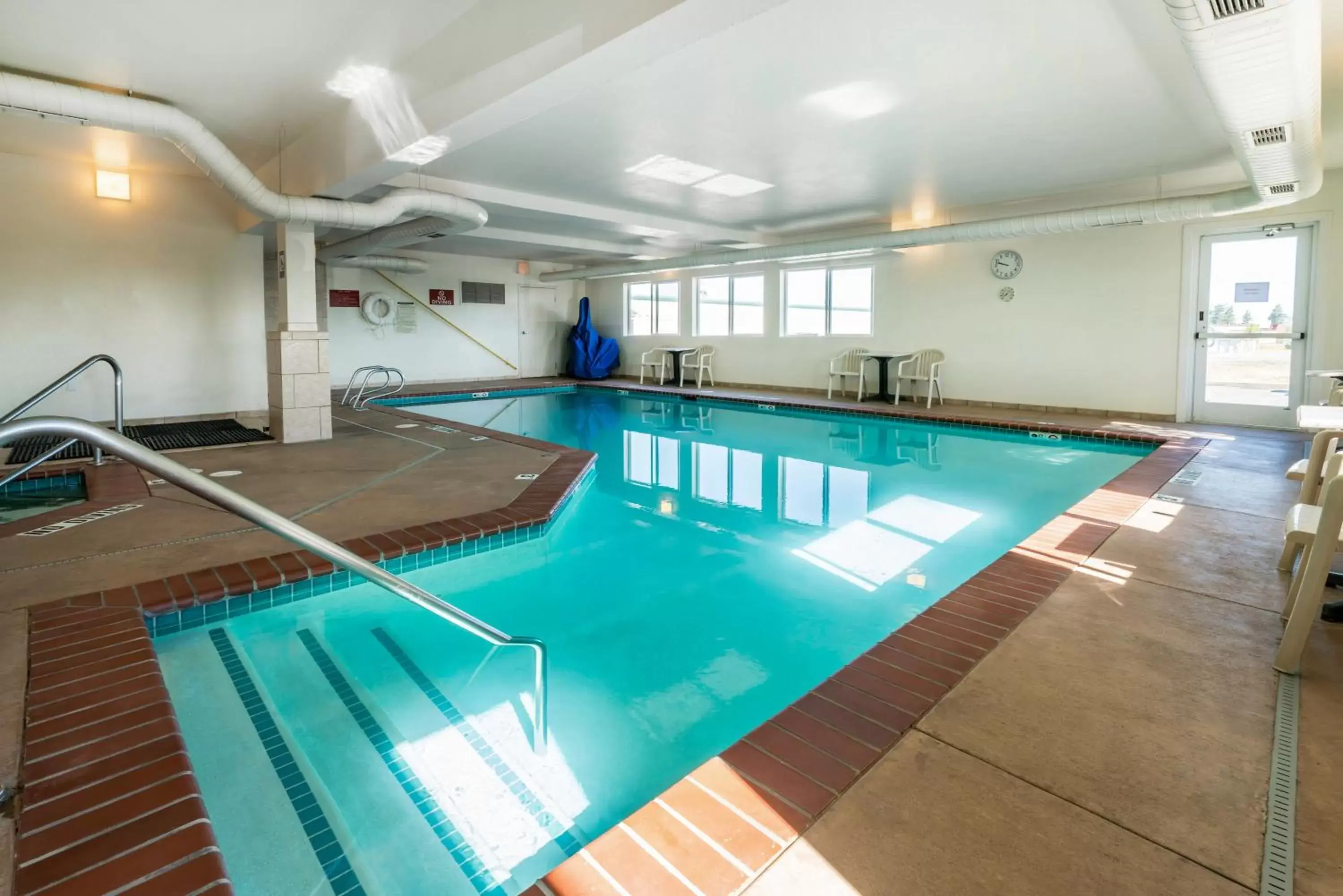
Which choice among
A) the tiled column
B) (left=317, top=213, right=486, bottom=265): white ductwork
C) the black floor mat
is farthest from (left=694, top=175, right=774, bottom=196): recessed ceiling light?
the black floor mat

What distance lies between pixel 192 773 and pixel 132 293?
291 inches

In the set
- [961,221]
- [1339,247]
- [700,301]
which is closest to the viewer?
[1339,247]

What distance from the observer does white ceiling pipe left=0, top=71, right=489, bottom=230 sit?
3816 millimetres

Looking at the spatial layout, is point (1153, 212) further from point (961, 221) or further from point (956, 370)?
point (956, 370)

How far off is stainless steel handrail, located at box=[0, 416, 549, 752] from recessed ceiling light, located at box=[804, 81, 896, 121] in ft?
13.3

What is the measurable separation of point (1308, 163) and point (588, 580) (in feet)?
18.0

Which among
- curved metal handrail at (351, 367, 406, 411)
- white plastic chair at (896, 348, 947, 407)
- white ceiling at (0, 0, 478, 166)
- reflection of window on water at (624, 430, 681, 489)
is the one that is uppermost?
white ceiling at (0, 0, 478, 166)

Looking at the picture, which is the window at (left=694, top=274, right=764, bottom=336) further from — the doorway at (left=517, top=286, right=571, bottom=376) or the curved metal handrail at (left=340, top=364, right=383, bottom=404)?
the curved metal handrail at (left=340, top=364, right=383, bottom=404)

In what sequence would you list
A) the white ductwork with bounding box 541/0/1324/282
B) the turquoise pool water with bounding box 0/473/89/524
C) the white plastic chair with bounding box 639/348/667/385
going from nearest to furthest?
the white ductwork with bounding box 541/0/1324/282
the turquoise pool water with bounding box 0/473/89/524
the white plastic chair with bounding box 639/348/667/385

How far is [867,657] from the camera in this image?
2160 millimetres

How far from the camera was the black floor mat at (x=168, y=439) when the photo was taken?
214 inches

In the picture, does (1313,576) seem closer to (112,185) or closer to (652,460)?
(652,460)

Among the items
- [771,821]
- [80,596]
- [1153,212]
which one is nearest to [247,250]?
[80,596]

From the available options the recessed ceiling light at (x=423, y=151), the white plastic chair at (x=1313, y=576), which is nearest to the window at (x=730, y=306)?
the recessed ceiling light at (x=423, y=151)
